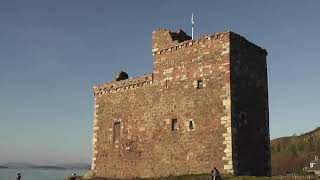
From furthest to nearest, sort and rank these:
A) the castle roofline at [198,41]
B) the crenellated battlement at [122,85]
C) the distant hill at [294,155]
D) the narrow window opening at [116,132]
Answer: the distant hill at [294,155]
the narrow window opening at [116,132]
the crenellated battlement at [122,85]
the castle roofline at [198,41]

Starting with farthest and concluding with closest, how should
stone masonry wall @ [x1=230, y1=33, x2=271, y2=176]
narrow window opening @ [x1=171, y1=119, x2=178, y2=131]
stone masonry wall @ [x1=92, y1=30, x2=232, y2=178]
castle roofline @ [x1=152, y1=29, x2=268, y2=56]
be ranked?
narrow window opening @ [x1=171, y1=119, x2=178, y2=131] → castle roofline @ [x1=152, y1=29, x2=268, y2=56] → stone masonry wall @ [x1=92, y1=30, x2=232, y2=178] → stone masonry wall @ [x1=230, y1=33, x2=271, y2=176]

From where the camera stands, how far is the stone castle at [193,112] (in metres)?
26.1

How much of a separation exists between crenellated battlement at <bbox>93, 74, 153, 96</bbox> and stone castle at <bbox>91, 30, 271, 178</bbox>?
8cm

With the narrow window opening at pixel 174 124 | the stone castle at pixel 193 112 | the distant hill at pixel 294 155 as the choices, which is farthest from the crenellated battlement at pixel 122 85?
the distant hill at pixel 294 155

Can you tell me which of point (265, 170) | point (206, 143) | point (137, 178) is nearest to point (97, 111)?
point (137, 178)

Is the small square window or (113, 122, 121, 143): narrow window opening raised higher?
the small square window

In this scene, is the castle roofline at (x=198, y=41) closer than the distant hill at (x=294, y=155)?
Yes

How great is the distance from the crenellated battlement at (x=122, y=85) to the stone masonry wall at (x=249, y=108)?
7.05 m

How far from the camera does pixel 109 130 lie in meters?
34.2

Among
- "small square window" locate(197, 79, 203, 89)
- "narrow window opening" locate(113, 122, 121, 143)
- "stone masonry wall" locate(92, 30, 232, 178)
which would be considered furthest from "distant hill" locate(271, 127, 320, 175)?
"small square window" locate(197, 79, 203, 89)

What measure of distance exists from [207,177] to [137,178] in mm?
7111

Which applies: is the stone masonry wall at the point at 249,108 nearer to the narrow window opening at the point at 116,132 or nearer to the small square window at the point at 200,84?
the small square window at the point at 200,84

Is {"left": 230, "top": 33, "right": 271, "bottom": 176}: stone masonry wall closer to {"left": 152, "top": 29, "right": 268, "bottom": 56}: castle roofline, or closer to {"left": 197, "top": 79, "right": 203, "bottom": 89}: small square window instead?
{"left": 152, "top": 29, "right": 268, "bottom": 56}: castle roofline

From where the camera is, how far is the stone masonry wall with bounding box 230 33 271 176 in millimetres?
25984
